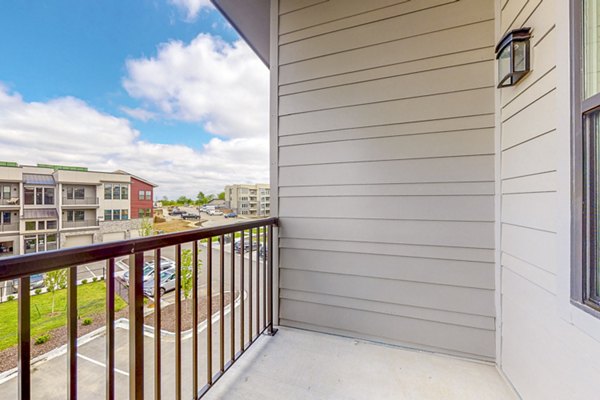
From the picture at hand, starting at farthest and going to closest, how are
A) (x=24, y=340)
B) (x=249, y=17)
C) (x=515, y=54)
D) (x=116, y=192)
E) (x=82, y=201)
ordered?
(x=249, y=17) → (x=116, y=192) → (x=82, y=201) → (x=515, y=54) → (x=24, y=340)

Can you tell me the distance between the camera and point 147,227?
126cm

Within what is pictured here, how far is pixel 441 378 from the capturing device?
5.11 ft

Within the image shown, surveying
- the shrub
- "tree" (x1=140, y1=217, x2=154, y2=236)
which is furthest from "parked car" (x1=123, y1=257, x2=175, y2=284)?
the shrub

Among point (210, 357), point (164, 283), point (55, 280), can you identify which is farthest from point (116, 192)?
point (210, 357)

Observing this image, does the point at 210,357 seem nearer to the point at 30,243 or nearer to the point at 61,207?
the point at 30,243

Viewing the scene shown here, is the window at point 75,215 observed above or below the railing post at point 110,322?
above

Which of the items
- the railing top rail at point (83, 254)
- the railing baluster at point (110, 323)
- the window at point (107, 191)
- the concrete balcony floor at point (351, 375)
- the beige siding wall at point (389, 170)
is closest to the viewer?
the railing top rail at point (83, 254)

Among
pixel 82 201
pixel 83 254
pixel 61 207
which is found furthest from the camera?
pixel 82 201

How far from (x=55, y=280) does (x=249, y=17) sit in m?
2.73

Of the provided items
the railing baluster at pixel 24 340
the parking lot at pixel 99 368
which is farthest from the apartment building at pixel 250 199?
the railing baluster at pixel 24 340

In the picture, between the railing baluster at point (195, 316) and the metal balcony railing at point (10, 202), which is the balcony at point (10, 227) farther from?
the railing baluster at point (195, 316)

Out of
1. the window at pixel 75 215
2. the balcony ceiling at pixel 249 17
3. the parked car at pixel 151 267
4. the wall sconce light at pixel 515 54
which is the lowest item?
the parked car at pixel 151 267

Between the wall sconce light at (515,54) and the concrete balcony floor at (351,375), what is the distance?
1.67 meters

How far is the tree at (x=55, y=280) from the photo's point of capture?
84 centimetres
